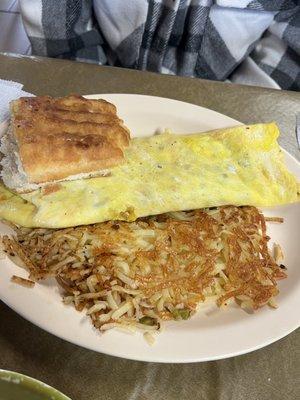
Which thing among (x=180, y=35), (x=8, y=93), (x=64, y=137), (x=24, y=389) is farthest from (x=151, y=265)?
(x=180, y=35)

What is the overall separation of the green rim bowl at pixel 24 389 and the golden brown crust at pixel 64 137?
1.47 feet

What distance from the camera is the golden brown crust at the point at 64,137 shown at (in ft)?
3.24

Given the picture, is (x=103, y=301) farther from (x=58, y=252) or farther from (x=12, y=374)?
(x=12, y=374)

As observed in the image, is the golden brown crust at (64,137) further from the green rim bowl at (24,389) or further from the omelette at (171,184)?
the green rim bowl at (24,389)

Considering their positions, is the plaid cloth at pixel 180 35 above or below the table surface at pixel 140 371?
above

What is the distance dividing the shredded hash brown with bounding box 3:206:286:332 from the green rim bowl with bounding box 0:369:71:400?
26cm

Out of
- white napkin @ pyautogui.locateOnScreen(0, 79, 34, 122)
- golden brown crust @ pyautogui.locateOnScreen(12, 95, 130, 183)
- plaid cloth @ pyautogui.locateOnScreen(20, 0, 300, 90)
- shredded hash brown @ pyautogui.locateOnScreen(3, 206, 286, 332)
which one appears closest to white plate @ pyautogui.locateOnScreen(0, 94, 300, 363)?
shredded hash brown @ pyautogui.locateOnScreen(3, 206, 286, 332)

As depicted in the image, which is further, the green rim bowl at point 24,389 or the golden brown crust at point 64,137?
the golden brown crust at point 64,137

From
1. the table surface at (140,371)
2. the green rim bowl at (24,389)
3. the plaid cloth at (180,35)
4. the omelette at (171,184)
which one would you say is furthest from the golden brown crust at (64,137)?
the plaid cloth at (180,35)

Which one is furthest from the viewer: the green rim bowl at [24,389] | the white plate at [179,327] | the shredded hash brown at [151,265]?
the shredded hash brown at [151,265]

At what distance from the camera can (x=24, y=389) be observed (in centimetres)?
61

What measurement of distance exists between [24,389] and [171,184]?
59cm

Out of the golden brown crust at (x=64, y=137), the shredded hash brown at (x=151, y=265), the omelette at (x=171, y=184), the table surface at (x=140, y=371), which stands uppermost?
the golden brown crust at (x=64, y=137)

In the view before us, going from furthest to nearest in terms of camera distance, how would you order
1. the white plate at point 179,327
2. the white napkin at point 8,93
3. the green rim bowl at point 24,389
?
the white napkin at point 8,93 → the white plate at point 179,327 → the green rim bowl at point 24,389
